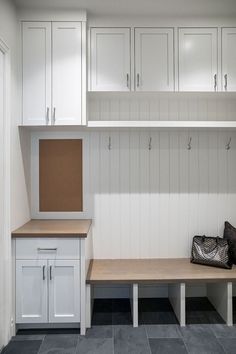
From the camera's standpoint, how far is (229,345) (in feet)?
6.55

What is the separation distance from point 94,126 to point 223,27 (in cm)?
151

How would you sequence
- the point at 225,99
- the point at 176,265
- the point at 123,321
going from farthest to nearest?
the point at 225,99 → the point at 176,265 → the point at 123,321

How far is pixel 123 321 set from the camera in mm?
2320

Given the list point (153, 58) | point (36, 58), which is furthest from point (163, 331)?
point (36, 58)

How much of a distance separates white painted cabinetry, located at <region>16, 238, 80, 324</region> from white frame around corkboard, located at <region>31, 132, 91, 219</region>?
1.94 feet

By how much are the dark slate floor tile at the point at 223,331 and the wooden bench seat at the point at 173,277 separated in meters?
0.05

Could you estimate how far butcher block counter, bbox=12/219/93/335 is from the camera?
212 centimetres

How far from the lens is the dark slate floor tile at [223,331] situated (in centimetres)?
212

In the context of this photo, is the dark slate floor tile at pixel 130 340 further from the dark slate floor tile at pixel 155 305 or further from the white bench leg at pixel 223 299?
the white bench leg at pixel 223 299

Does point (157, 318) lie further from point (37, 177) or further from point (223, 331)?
point (37, 177)

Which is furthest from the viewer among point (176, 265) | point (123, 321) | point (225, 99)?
point (225, 99)

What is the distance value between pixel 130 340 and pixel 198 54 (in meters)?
2.55

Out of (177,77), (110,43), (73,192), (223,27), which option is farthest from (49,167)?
(223,27)

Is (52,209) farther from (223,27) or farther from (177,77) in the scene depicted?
(223,27)
